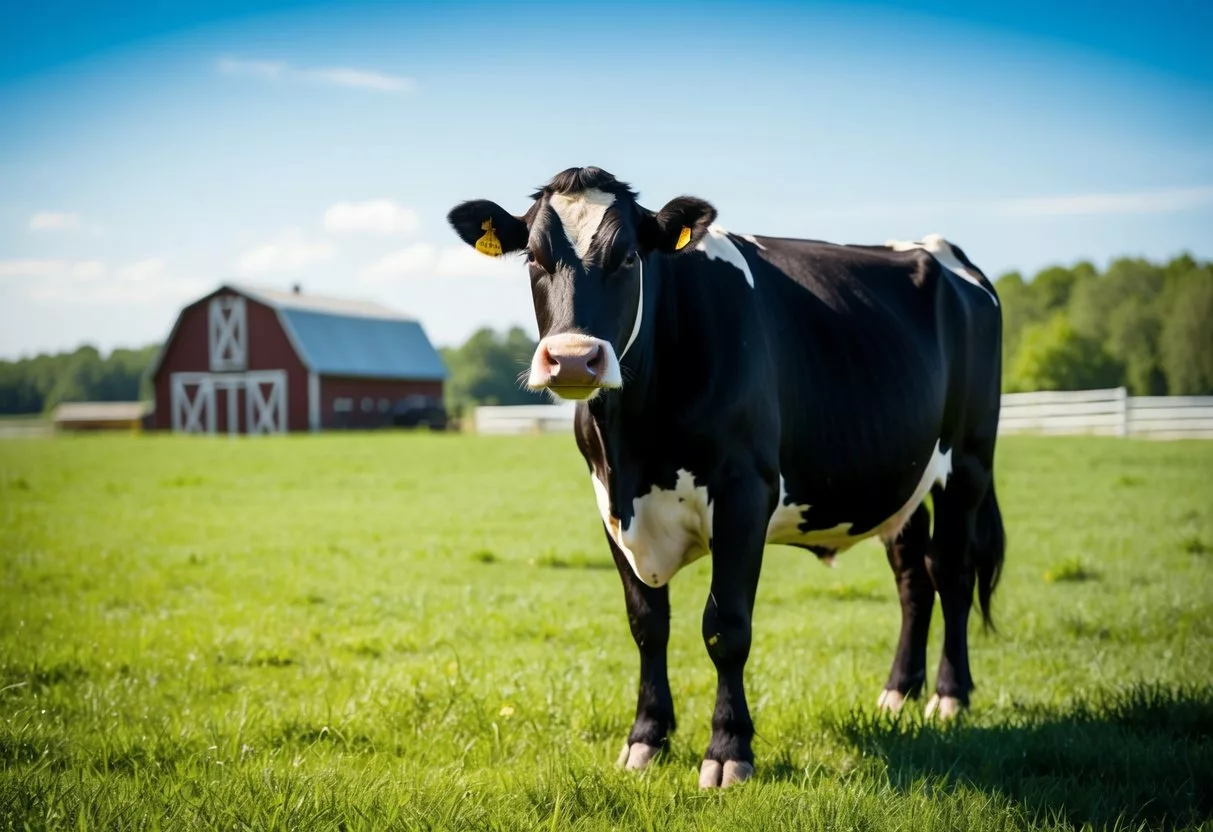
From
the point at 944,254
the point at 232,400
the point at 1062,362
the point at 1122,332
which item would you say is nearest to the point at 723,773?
the point at 944,254

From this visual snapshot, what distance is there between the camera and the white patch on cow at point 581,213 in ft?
13.8

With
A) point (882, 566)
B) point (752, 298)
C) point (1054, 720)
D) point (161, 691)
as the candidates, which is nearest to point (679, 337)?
point (752, 298)

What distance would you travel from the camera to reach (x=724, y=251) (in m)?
4.93

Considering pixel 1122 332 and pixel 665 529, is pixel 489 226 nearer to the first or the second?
pixel 665 529

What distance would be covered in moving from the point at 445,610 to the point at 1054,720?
189 inches

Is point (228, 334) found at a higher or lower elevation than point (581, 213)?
higher

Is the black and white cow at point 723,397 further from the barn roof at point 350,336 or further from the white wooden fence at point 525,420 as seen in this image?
the barn roof at point 350,336

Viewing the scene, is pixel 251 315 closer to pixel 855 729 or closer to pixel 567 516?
pixel 567 516

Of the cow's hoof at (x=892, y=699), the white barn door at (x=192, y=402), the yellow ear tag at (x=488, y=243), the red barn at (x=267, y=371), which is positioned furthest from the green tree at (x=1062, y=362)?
the white barn door at (x=192, y=402)

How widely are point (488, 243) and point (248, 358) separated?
49.3 metres

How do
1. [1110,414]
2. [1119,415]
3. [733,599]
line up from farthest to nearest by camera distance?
[1110,414] < [1119,415] < [733,599]

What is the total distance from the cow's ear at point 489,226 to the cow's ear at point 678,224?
22.6 inches

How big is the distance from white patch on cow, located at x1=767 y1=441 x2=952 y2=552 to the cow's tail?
19.5 inches

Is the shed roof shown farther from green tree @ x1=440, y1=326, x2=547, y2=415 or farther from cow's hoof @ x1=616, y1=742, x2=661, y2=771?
cow's hoof @ x1=616, y1=742, x2=661, y2=771
